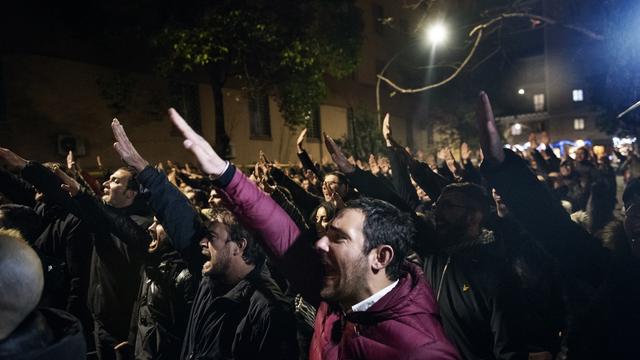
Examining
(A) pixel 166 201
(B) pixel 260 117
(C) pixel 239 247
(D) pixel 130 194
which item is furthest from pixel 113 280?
(B) pixel 260 117

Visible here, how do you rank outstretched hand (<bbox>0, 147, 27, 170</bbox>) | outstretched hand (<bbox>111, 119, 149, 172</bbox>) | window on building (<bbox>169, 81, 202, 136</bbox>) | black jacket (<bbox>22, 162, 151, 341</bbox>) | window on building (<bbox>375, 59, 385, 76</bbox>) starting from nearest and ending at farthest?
outstretched hand (<bbox>111, 119, 149, 172</bbox>)
black jacket (<bbox>22, 162, 151, 341</bbox>)
outstretched hand (<bbox>0, 147, 27, 170</bbox>)
window on building (<bbox>169, 81, 202, 136</bbox>)
window on building (<bbox>375, 59, 385, 76</bbox>)

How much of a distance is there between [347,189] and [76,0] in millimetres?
11414

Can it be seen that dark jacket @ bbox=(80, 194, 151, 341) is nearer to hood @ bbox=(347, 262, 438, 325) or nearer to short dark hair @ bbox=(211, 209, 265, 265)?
short dark hair @ bbox=(211, 209, 265, 265)

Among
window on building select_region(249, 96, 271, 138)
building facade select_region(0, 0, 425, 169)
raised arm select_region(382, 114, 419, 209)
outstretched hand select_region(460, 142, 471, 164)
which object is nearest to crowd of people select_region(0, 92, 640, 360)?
raised arm select_region(382, 114, 419, 209)

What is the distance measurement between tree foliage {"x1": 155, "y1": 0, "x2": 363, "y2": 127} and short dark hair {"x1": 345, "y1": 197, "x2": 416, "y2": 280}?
12.4 metres

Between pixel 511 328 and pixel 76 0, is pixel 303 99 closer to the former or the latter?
pixel 76 0

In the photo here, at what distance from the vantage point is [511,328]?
3.22 metres

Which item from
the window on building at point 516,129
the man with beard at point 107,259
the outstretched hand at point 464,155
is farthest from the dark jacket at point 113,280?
the window on building at point 516,129

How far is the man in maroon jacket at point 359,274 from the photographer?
2.13m

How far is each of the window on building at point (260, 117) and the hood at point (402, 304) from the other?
746 inches

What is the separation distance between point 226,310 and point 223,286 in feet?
0.79

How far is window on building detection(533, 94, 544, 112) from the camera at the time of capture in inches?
2766

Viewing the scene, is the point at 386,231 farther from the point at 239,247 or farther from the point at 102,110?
the point at 102,110

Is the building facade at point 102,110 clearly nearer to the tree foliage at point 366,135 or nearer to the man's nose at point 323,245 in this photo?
the tree foliage at point 366,135
